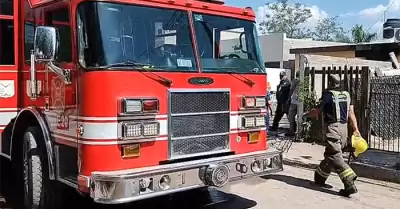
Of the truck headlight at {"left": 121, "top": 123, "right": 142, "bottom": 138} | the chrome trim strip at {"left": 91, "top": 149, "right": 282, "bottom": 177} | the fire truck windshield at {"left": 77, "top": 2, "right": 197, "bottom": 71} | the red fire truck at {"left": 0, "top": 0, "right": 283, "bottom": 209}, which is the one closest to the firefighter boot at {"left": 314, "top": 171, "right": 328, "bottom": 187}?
the red fire truck at {"left": 0, "top": 0, "right": 283, "bottom": 209}

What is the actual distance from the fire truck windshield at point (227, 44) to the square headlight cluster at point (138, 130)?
3.33 ft

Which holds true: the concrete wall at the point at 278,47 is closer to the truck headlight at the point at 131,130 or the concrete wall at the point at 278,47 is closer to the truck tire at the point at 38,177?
the truck tire at the point at 38,177

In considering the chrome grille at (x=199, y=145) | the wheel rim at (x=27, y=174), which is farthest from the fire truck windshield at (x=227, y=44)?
the wheel rim at (x=27, y=174)

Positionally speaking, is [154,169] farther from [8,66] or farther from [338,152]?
[338,152]

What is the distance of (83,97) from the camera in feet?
16.7

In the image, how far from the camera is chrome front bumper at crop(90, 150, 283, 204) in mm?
4887

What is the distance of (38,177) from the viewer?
6.05m

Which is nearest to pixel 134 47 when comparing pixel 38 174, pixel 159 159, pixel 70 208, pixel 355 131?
pixel 159 159

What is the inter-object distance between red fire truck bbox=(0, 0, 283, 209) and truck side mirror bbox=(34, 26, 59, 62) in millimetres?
13

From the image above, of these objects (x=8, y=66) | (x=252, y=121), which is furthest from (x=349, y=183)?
(x=8, y=66)

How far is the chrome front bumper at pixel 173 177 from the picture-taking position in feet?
16.0

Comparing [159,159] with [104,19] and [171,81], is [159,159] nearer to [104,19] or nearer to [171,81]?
[171,81]

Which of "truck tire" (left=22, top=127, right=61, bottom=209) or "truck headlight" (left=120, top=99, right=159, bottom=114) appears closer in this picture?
"truck headlight" (left=120, top=99, right=159, bottom=114)

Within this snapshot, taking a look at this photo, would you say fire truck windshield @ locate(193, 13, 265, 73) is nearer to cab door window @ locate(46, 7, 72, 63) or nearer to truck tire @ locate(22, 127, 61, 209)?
cab door window @ locate(46, 7, 72, 63)
